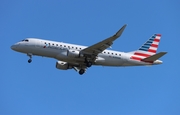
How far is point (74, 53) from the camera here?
157ft

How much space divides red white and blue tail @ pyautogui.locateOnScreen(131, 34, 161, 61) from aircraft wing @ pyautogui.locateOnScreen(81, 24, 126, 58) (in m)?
5.57

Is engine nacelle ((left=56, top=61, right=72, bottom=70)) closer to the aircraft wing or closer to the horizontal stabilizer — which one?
the aircraft wing

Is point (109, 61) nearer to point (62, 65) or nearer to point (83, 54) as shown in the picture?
point (83, 54)

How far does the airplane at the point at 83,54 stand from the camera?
4809cm

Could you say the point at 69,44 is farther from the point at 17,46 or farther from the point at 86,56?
the point at 17,46

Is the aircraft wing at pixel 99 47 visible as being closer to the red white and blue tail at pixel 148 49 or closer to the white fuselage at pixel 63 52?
the white fuselage at pixel 63 52

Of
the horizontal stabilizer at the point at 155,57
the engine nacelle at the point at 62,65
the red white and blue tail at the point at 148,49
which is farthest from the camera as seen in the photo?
the engine nacelle at the point at 62,65

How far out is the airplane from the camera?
4809 cm

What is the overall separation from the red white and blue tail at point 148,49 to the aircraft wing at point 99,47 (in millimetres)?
5570

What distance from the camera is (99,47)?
1885 inches

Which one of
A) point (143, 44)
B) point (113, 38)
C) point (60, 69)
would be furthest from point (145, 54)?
point (60, 69)

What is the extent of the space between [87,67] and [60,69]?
4.46 metres

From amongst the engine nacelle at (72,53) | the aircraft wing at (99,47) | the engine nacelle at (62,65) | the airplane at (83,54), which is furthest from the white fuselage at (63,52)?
the engine nacelle at (62,65)

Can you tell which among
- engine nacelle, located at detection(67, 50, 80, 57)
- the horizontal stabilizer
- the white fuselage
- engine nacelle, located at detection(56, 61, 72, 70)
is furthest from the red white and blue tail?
engine nacelle, located at detection(56, 61, 72, 70)
